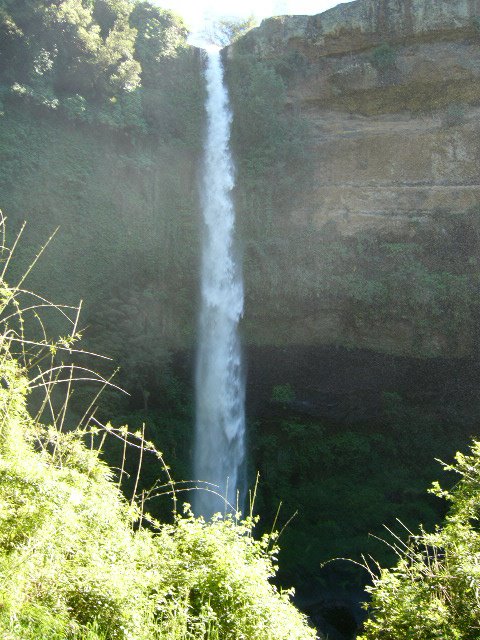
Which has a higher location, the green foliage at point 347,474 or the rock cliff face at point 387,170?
the rock cliff face at point 387,170

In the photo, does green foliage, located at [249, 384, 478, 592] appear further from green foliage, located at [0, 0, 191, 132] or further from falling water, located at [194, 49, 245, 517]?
green foliage, located at [0, 0, 191, 132]

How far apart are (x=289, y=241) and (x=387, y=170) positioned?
3.93m

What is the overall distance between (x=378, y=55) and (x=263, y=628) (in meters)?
16.7

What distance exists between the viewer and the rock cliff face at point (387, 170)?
1616cm

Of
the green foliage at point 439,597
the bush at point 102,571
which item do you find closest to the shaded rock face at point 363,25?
the green foliage at point 439,597

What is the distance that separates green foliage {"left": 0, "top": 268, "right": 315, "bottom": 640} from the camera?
12.4 ft

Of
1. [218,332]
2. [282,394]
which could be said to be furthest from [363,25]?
[282,394]

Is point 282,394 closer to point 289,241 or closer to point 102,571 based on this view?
point 289,241

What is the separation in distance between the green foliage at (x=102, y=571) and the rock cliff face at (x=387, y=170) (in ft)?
39.7

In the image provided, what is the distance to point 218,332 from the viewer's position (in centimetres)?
1584

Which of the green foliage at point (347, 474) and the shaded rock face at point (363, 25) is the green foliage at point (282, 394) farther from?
the shaded rock face at point (363, 25)

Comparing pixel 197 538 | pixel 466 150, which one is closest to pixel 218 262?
pixel 466 150

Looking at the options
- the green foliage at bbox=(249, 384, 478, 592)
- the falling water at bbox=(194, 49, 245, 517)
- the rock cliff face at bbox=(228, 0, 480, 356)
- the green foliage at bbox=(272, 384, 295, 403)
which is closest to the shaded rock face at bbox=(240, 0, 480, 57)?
the rock cliff face at bbox=(228, 0, 480, 356)

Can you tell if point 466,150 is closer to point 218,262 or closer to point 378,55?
point 378,55
